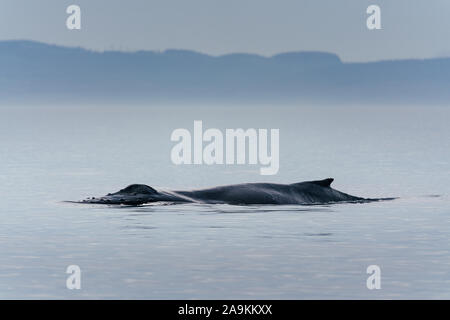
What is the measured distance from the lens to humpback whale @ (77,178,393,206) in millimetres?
41188

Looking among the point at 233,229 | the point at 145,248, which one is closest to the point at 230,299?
the point at 145,248

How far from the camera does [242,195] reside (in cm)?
4262

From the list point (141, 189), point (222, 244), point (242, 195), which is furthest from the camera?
point (242, 195)

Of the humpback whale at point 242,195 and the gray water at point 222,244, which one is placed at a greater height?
the humpback whale at point 242,195

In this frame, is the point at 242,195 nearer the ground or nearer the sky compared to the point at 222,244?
nearer the sky

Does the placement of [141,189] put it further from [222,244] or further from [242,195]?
[222,244]

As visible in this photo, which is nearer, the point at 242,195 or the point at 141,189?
the point at 141,189

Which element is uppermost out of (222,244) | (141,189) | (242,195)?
(141,189)

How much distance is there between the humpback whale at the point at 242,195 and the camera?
41.2 m

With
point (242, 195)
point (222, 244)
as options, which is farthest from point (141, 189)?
point (222, 244)

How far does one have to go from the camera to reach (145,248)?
32.2m

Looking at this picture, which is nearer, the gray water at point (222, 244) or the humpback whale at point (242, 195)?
the gray water at point (222, 244)

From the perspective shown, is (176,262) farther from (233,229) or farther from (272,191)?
(272,191)

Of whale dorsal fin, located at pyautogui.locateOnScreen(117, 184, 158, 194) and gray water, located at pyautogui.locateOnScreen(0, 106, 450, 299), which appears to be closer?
gray water, located at pyautogui.locateOnScreen(0, 106, 450, 299)
